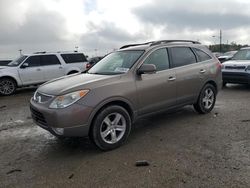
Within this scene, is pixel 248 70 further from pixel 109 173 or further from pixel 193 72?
pixel 109 173

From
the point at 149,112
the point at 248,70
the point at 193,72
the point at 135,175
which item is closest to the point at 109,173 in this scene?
the point at 135,175

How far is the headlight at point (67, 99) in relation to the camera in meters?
4.69

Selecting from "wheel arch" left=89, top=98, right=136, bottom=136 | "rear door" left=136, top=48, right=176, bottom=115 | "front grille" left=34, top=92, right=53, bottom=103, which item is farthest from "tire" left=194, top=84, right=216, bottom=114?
"front grille" left=34, top=92, right=53, bottom=103

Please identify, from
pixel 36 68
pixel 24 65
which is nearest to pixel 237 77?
pixel 36 68

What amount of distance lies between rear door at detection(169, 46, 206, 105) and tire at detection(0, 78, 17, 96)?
330 inches

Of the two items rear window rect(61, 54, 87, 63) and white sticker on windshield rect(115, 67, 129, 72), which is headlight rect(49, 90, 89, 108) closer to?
white sticker on windshield rect(115, 67, 129, 72)

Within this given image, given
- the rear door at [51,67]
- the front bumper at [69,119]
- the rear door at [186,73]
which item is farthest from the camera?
the rear door at [51,67]

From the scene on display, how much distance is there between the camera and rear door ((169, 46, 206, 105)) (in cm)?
633

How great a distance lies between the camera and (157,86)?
5773 millimetres

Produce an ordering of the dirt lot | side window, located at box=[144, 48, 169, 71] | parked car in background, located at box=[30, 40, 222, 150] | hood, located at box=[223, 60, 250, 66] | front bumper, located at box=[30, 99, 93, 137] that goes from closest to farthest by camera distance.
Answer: the dirt lot < front bumper, located at box=[30, 99, 93, 137] < parked car in background, located at box=[30, 40, 222, 150] < side window, located at box=[144, 48, 169, 71] < hood, located at box=[223, 60, 250, 66]

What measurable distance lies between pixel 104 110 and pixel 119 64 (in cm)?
134

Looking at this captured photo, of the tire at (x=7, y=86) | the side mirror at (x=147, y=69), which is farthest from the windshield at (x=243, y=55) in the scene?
the tire at (x=7, y=86)

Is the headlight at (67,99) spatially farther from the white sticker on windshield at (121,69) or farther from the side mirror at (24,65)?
the side mirror at (24,65)

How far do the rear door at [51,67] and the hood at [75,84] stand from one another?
8072 millimetres
